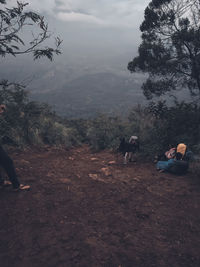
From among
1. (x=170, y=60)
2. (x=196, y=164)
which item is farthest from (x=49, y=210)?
(x=170, y=60)

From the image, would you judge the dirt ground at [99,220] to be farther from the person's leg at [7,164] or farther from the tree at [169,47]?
the tree at [169,47]

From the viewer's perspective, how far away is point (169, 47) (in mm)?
9547

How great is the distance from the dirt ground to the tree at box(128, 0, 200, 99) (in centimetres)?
574

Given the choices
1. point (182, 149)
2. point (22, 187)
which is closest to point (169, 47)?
point (182, 149)

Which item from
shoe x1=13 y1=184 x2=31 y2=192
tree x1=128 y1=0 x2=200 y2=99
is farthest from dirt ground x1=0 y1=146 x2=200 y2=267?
tree x1=128 y1=0 x2=200 y2=99

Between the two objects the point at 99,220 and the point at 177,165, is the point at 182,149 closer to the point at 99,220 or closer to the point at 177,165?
the point at 177,165

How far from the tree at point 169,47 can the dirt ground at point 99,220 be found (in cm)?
574

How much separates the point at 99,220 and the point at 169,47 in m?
8.75

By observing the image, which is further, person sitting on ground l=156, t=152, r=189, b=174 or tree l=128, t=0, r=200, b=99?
tree l=128, t=0, r=200, b=99

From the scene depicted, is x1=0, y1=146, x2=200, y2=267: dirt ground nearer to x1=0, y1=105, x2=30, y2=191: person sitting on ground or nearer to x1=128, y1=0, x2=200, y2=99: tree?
x1=0, y1=105, x2=30, y2=191: person sitting on ground

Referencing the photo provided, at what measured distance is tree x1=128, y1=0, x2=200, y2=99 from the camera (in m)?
8.91

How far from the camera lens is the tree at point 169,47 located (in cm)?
891

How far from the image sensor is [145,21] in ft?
32.2

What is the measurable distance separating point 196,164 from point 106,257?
4525mm
